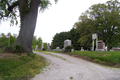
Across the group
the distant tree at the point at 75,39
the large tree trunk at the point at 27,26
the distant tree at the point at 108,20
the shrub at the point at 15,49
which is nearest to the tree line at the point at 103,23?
the distant tree at the point at 108,20

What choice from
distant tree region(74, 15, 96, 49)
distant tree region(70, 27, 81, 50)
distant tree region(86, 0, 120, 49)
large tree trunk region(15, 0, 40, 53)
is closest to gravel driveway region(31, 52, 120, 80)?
large tree trunk region(15, 0, 40, 53)

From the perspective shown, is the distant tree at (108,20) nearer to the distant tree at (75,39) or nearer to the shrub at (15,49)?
the distant tree at (75,39)

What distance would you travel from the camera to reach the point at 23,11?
8.84 m

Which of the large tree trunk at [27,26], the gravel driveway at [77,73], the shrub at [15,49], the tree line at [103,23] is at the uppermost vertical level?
the tree line at [103,23]

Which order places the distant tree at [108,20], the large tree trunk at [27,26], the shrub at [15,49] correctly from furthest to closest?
the distant tree at [108,20], the large tree trunk at [27,26], the shrub at [15,49]

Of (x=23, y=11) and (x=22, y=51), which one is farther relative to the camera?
(x=23, y=11)

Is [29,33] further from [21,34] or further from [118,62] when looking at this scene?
[118,62]

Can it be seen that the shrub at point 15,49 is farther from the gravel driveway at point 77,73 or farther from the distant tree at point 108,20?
the distant tree at point 108,20

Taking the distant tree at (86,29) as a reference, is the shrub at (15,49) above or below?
below

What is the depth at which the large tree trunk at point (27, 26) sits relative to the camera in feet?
27.7

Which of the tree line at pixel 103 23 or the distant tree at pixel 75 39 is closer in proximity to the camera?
the tree line at pixel 103 23

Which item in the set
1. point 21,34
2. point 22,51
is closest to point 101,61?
point 22,51

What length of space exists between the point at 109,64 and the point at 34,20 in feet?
23.6

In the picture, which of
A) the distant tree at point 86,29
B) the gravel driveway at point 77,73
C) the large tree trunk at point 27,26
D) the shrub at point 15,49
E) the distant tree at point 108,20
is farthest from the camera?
the distant tree at point 86,29
